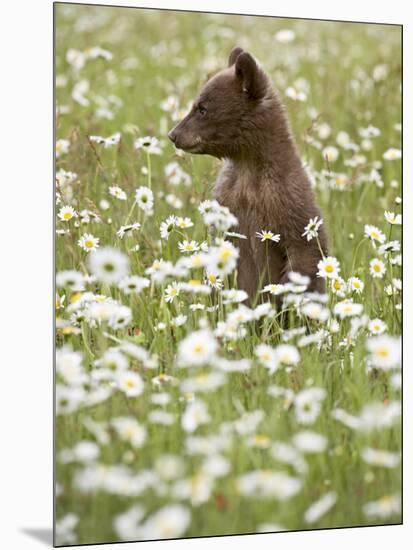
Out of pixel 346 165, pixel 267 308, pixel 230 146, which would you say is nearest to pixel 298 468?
pixel 267 308

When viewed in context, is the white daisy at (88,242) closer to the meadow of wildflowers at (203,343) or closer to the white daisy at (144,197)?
the meadow of wildflowers at (203,343)

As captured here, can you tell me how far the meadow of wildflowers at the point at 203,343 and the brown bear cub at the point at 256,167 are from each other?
0.08 m

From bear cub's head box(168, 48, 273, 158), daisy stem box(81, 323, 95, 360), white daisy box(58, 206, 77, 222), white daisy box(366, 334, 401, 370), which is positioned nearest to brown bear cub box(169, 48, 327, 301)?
bear cub's head box(168, 48, 273, 158)

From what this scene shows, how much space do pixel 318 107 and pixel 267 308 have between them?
2.07m

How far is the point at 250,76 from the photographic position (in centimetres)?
564

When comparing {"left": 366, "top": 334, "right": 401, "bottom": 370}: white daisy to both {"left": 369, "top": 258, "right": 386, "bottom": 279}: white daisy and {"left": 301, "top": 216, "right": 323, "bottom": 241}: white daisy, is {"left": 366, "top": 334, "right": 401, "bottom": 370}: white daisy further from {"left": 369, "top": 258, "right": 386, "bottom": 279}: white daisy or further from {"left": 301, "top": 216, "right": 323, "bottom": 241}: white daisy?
{"left": 301, "top": 216, "right": 323, "bottom": 241}: white daisy

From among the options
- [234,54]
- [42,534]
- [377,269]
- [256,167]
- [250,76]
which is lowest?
[42,534]

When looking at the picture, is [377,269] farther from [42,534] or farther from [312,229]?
[42,534]

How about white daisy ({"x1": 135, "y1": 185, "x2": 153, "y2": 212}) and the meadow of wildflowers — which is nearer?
the meadow of wildflowers

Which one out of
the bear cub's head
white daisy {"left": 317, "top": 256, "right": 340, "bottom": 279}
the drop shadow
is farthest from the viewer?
the bear cub's head

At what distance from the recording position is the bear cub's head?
5.67m

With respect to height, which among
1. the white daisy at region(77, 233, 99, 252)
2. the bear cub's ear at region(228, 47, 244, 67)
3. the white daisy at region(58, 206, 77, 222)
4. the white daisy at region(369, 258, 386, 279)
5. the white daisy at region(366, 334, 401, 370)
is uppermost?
the bear cub's ear at region(228, 47, 244, 67)

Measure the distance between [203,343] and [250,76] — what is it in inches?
55.4

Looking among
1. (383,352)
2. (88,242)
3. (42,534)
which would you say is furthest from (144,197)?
(42,534)
